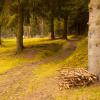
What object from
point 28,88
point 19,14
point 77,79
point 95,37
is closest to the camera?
point 77,79

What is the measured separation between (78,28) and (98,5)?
50.7 meters

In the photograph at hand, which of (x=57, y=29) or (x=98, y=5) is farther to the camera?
(x=57, y=29)

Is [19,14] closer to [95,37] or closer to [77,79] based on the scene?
[95,37]

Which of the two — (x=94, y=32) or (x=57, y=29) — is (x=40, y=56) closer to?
(x=94, y=32)

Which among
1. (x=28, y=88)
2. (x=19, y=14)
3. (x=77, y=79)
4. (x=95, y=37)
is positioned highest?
(x=19, y=14)

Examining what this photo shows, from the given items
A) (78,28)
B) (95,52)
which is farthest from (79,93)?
(78,28)

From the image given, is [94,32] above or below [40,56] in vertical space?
above

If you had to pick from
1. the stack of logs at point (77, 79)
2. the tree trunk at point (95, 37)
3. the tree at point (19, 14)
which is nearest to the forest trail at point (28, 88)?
the stack of logs at point (77, 79)

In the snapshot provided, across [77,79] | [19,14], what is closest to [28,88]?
[77,79]

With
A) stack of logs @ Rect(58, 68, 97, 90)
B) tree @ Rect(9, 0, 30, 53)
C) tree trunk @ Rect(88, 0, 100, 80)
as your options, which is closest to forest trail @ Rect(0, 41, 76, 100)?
stack of logs @ Rect(58, 68, 97, 90)

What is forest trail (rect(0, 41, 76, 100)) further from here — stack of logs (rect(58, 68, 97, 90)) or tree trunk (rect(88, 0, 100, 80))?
tree trunk (rect(88, 0, 100, 80))

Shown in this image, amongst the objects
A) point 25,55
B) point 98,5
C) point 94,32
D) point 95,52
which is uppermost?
point 98,5

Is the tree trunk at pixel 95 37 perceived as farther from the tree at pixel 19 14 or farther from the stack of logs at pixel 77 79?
the tree at pixel 19 14

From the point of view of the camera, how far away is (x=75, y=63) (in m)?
16.9
